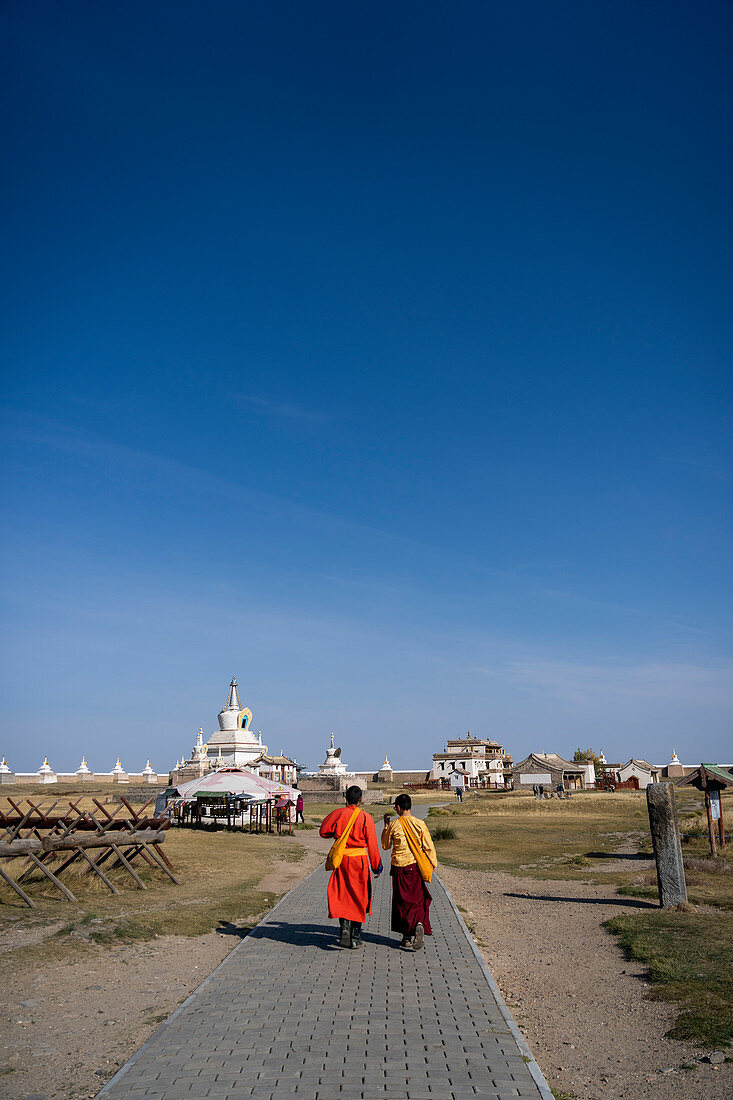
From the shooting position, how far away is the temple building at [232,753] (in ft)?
147

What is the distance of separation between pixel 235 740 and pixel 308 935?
1524 inches

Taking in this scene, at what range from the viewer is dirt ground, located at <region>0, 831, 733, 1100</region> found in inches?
224

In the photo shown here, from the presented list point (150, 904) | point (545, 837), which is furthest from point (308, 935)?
point (545, 837)

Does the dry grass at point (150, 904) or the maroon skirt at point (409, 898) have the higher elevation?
the maroon skirt at point (409, 898)

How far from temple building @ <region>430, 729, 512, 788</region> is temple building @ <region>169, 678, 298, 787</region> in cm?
2605

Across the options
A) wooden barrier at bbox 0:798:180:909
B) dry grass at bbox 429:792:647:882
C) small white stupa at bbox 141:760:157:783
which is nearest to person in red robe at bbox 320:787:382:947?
wooden barrier at bbox 0:798:180:909

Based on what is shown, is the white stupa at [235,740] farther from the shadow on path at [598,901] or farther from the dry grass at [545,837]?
the shadow on path at [598,901]

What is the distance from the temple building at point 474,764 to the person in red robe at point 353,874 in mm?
61350

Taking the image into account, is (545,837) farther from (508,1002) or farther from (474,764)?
(474,764)

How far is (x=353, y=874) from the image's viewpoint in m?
8.75

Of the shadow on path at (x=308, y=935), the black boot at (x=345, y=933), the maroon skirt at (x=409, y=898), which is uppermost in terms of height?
the maroon skirt at (x=409, y=898)

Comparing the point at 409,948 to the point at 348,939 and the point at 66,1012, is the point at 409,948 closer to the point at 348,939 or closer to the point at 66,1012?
the point at 348,939

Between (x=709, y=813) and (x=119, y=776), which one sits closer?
(x=709, y=813)

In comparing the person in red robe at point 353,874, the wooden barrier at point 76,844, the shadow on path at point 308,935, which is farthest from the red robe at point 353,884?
the wooden barrier at point 76,844
